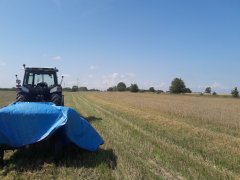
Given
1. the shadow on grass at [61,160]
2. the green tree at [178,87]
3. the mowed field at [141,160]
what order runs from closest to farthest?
the mowed field at [141,160] → the shadow on grass at [61,160] → the green tree at [178,87]

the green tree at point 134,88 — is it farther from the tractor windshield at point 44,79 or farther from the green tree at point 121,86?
the tractor windshield at point 44,79

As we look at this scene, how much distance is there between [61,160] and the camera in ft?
22.2

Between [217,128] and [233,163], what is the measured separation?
20.0ft

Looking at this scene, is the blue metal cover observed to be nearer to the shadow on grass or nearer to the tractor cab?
the shadow on grass

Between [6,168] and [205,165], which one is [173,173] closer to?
[205,165]

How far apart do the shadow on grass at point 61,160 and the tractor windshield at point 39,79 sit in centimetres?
621

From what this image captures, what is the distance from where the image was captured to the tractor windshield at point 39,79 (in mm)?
13578

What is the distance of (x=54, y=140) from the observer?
22.9 feet

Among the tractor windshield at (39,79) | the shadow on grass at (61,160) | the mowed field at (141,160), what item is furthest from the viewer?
the tractor windshield at (39,79)

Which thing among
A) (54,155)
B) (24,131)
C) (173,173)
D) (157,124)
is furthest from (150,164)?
A: (157,124)

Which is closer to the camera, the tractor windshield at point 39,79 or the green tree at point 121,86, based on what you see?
the tractor windshield at point 39,79

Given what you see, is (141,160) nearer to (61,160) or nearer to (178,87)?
(61,160)

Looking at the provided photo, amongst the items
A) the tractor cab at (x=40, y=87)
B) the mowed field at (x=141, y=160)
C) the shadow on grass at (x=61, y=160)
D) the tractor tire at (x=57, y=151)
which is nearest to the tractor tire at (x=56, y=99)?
the tractor cab at (x=40, y=87)

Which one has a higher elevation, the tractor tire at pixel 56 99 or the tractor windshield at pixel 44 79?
the tractor windshield at pixel 44 79
